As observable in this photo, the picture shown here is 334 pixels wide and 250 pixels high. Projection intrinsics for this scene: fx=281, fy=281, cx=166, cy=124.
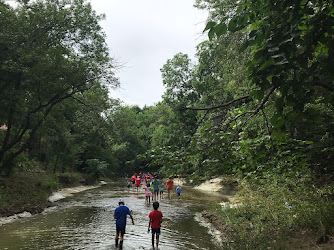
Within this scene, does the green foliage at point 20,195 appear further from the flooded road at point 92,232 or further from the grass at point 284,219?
the grass at point 284,219

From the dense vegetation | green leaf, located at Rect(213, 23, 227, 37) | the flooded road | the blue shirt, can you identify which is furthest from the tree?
green leaf, located at Rect(213, 23, 227, 37)

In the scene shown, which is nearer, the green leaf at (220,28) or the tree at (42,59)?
the green leaf at (220,28)

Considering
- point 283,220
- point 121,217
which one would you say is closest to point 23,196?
point 121,217

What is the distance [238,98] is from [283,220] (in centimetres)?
645

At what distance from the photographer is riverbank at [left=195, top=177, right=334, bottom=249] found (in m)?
8.21

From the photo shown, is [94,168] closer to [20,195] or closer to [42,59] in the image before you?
[20,195]

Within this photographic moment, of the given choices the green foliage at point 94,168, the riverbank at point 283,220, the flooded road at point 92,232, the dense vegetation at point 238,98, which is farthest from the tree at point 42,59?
the green foliage at point 94,168

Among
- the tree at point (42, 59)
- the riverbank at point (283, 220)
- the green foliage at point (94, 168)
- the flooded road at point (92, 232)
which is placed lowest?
the flooded road at point (92, 232)

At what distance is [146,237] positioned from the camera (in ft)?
37.9

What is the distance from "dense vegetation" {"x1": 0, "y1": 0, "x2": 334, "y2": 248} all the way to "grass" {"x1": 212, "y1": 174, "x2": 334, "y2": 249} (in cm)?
5

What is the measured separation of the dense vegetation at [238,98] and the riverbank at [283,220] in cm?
6

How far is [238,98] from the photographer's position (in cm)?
594

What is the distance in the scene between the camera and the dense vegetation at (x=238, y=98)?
12.5 ft

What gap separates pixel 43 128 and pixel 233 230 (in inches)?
630
